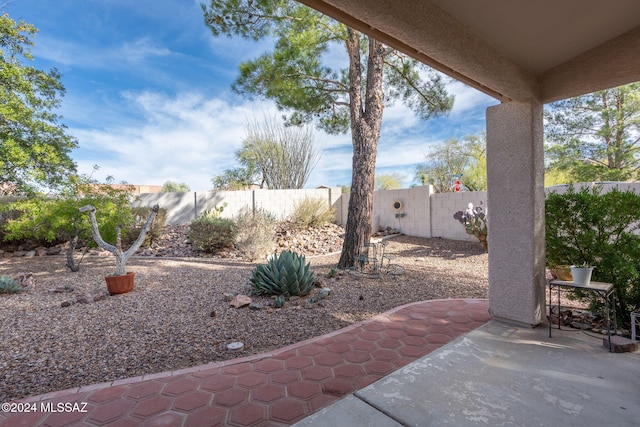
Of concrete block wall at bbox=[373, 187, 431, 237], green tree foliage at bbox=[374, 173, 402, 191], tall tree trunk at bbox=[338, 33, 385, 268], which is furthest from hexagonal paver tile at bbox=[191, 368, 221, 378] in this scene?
green tree foliage at bbox=[374, 173, 402, 191]

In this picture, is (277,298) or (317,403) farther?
(277,298)

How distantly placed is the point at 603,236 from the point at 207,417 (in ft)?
12.8

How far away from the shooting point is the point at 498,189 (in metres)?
3.07

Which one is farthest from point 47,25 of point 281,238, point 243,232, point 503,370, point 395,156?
point 395,156

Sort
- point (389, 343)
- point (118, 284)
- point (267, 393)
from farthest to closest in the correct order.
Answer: point (118, 284)
point (389, 343)
point (267, 393)

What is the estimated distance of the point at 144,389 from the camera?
2.05 meters

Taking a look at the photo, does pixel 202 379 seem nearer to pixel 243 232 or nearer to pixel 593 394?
pixel 593 394

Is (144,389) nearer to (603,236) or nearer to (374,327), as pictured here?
(374,327)

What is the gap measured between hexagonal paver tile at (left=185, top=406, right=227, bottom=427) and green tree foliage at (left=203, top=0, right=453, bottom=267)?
409cm

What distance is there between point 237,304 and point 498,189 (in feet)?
11.0

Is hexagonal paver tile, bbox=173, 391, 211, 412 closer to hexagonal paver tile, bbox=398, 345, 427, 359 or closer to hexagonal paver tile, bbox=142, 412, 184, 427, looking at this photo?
hexagonal paver tile, bbox=142, 412, 184, 427

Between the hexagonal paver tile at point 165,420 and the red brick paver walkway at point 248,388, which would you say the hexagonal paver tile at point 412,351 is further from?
the hexagonal paver tile at point 165,420

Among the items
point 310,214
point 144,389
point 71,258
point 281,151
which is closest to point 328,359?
point 144,389

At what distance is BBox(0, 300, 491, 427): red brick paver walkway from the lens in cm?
175
